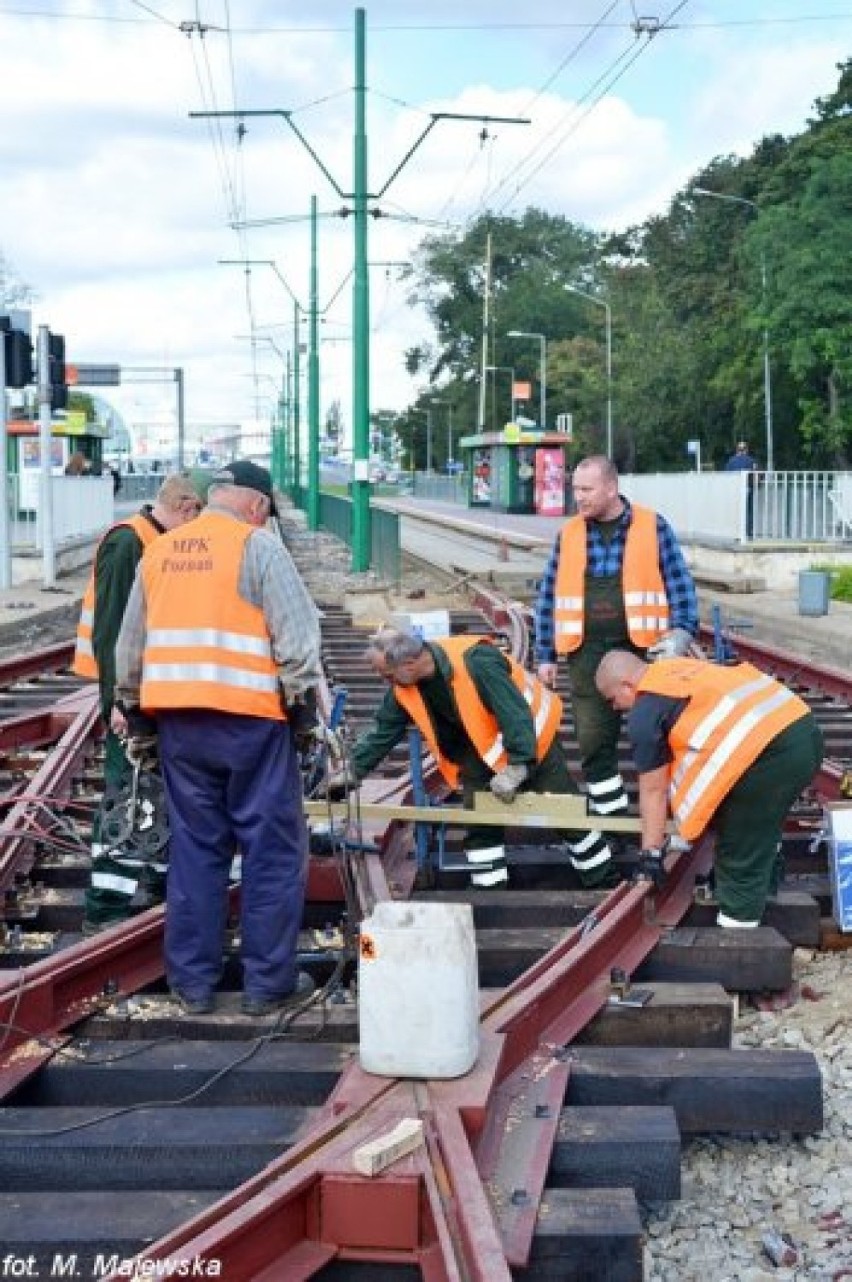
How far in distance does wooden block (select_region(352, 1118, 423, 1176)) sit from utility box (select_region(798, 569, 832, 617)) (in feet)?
43.6

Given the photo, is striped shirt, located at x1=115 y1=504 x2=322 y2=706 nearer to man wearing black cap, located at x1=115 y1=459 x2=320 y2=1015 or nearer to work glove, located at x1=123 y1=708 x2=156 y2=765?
man wearing black cap, located at x1=115 y1=459 x2=320 y2=1015

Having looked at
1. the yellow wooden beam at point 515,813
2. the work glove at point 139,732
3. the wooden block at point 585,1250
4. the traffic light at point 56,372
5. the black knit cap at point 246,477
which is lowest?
the wooden block at point 585,1250

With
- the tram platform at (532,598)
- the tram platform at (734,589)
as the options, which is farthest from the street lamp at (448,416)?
the tram platform at (532,598)

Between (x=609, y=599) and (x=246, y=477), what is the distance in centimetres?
225

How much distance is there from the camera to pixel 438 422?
123m

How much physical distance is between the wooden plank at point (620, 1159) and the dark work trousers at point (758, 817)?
1689mm

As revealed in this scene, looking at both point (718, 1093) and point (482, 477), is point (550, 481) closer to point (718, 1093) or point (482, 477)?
point (482, 477)

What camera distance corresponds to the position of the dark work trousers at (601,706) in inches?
265

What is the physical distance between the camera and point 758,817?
5547 mm

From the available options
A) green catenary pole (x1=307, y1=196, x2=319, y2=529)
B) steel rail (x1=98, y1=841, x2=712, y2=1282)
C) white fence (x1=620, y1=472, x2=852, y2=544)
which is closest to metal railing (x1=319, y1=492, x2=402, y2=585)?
white fence (x1=620, y1=472, x2=852, y2=544)

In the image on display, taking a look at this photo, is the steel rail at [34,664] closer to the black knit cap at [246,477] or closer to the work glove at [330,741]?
the work glove at [330,741]

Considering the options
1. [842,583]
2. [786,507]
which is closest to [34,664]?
[842,583]

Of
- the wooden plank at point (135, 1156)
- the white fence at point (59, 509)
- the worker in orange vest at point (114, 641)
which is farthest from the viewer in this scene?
the white fence at point (59, 509)

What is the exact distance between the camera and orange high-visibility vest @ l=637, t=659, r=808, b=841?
5492 mm
